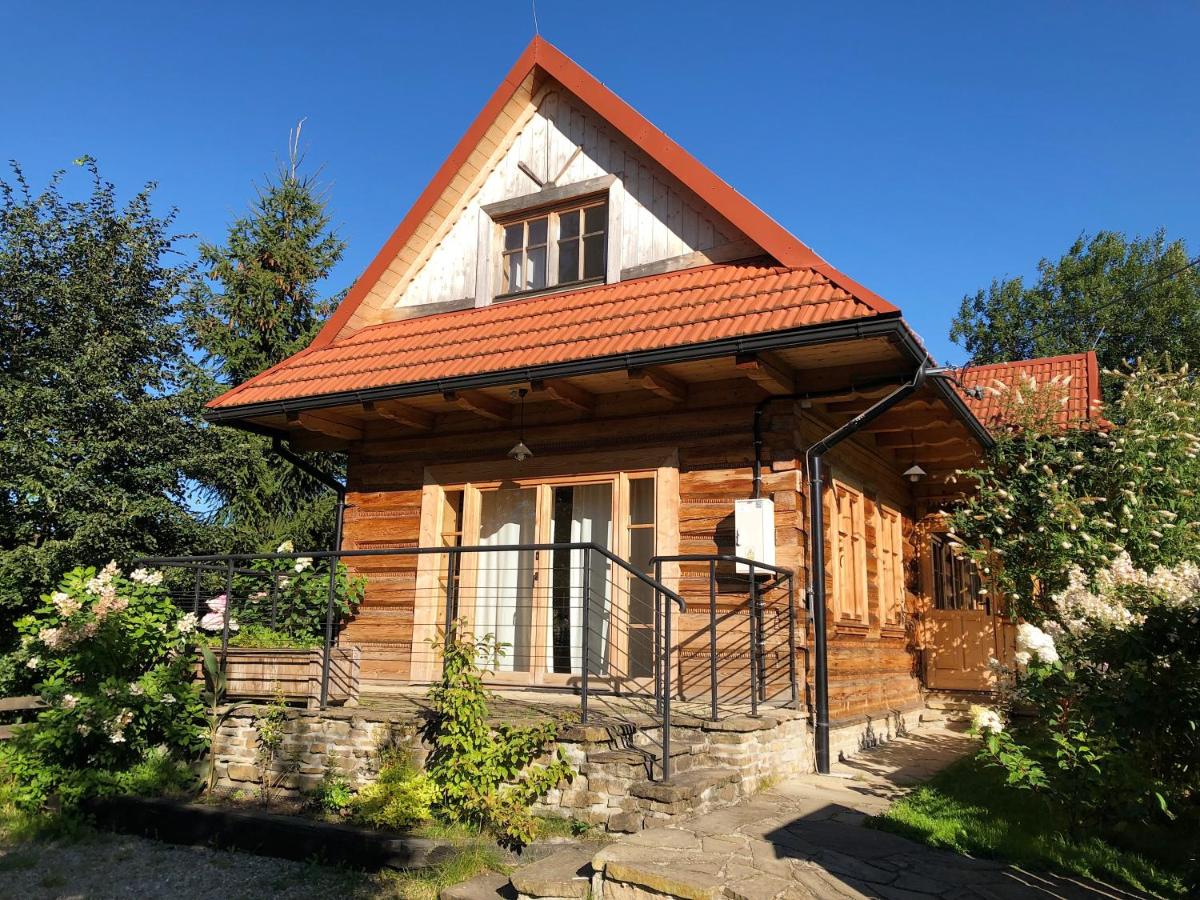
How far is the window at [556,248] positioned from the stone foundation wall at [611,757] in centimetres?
524

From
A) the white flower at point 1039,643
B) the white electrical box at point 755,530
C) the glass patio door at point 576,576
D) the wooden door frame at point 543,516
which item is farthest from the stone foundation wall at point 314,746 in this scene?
the white flower at point 1039,643

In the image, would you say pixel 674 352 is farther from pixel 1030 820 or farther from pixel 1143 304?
pixel 1143 304

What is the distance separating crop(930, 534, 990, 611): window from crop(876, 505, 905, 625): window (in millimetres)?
1345

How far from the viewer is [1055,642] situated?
20.5ft

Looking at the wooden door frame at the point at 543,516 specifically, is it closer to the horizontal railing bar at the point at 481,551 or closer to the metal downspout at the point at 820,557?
the horizontal railing bar at the point at 481,551

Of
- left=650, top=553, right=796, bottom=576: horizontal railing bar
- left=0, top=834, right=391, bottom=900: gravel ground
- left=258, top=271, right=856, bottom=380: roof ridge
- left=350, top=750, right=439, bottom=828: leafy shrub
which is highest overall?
left=258, top=271, right=856, bottom=380: roof ridge

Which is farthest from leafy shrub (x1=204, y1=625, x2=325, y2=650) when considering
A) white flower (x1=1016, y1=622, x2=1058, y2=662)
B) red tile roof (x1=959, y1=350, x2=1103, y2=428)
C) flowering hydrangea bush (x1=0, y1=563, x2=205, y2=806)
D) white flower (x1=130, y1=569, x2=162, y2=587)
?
red tile roof (x1=959, y1=350, x2=1103, y2=428)

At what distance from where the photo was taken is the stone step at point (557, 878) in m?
4.76

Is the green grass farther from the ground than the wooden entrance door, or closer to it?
closer to it

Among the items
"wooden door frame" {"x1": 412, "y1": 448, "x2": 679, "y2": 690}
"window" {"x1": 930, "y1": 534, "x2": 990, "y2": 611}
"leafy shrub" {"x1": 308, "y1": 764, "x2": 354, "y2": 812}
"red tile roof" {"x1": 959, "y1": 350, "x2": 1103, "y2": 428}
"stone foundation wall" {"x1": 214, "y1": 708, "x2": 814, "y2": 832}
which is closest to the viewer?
"stone foundation wall" {"x1": 214, "y1": 708, "x2": 814, "y2": 832}

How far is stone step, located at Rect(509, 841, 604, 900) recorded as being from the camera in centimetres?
476

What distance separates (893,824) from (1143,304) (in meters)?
29.4

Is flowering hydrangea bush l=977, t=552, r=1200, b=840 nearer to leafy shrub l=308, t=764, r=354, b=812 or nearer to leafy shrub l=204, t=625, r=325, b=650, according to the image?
leafy shrub l=308, t=764, r=354, b=812

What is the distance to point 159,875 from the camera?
6094mm
